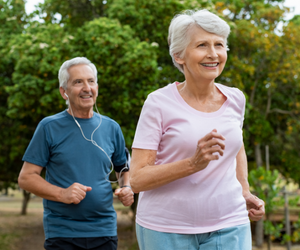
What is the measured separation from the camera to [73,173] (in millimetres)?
2896

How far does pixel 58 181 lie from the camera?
2.89m

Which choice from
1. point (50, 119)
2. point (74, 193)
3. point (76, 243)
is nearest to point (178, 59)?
point (74, 193)

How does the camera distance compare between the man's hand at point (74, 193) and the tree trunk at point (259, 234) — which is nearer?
the man's hand at point (74, 193)

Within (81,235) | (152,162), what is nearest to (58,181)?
(81,235)

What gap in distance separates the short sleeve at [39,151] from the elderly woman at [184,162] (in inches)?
46.5

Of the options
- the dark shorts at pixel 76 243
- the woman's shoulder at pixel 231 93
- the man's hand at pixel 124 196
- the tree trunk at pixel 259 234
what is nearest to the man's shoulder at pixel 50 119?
the man's hand at pixel 124 196

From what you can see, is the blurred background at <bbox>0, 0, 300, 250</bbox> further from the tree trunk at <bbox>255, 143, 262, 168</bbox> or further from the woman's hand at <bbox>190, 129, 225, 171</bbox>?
the woman's hand at <bbox>190, 129, 225, 171</bbox>

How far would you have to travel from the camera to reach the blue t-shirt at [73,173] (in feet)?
9.34

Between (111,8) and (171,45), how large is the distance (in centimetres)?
895

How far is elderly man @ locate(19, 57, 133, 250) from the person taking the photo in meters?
2.82

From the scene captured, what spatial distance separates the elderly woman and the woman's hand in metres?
0.08

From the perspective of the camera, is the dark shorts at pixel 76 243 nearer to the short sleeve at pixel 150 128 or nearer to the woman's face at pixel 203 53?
the short sleeve at pixel 150 128

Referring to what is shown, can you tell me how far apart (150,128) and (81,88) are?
1433mm

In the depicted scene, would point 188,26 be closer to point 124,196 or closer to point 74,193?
point 74,193
